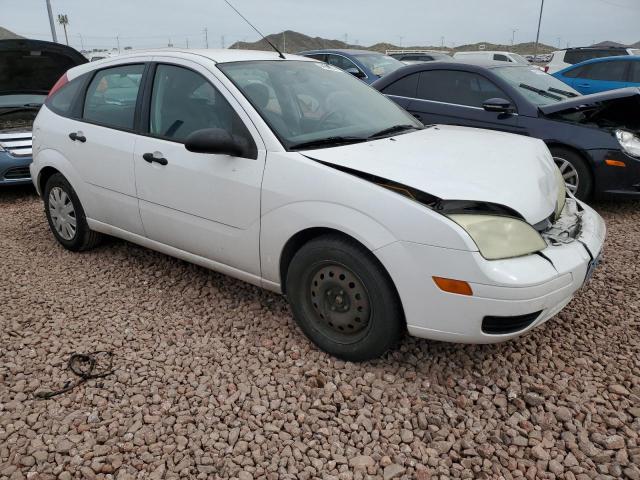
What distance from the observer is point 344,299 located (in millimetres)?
2730

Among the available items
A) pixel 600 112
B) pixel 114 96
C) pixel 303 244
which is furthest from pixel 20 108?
pixel 600 112

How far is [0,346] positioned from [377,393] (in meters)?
2.19

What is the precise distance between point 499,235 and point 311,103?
149 centimetres

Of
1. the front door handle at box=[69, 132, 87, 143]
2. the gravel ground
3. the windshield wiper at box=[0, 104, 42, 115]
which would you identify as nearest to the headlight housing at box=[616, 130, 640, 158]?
the gravel ground

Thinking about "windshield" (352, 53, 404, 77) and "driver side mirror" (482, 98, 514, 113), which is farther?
"windshield" (352, 53, 404, 77)

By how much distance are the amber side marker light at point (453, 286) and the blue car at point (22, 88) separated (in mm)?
5372

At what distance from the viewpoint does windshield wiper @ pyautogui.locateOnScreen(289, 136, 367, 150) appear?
2872 millimetres

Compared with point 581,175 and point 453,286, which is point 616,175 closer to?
point 581,175

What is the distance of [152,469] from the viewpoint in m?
2.19

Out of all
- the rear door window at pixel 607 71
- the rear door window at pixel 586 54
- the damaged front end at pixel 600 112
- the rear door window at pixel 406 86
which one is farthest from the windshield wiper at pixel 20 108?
the rear door window at pixel 586 54

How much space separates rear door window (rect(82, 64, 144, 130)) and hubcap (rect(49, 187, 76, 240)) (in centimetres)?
73

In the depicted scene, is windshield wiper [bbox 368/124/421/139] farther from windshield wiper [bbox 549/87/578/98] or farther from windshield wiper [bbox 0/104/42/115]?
windshield wiper [bbox 0/104/42/115]

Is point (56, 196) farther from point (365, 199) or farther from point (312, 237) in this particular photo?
point (365, 199)

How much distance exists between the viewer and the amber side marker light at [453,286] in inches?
91.4
